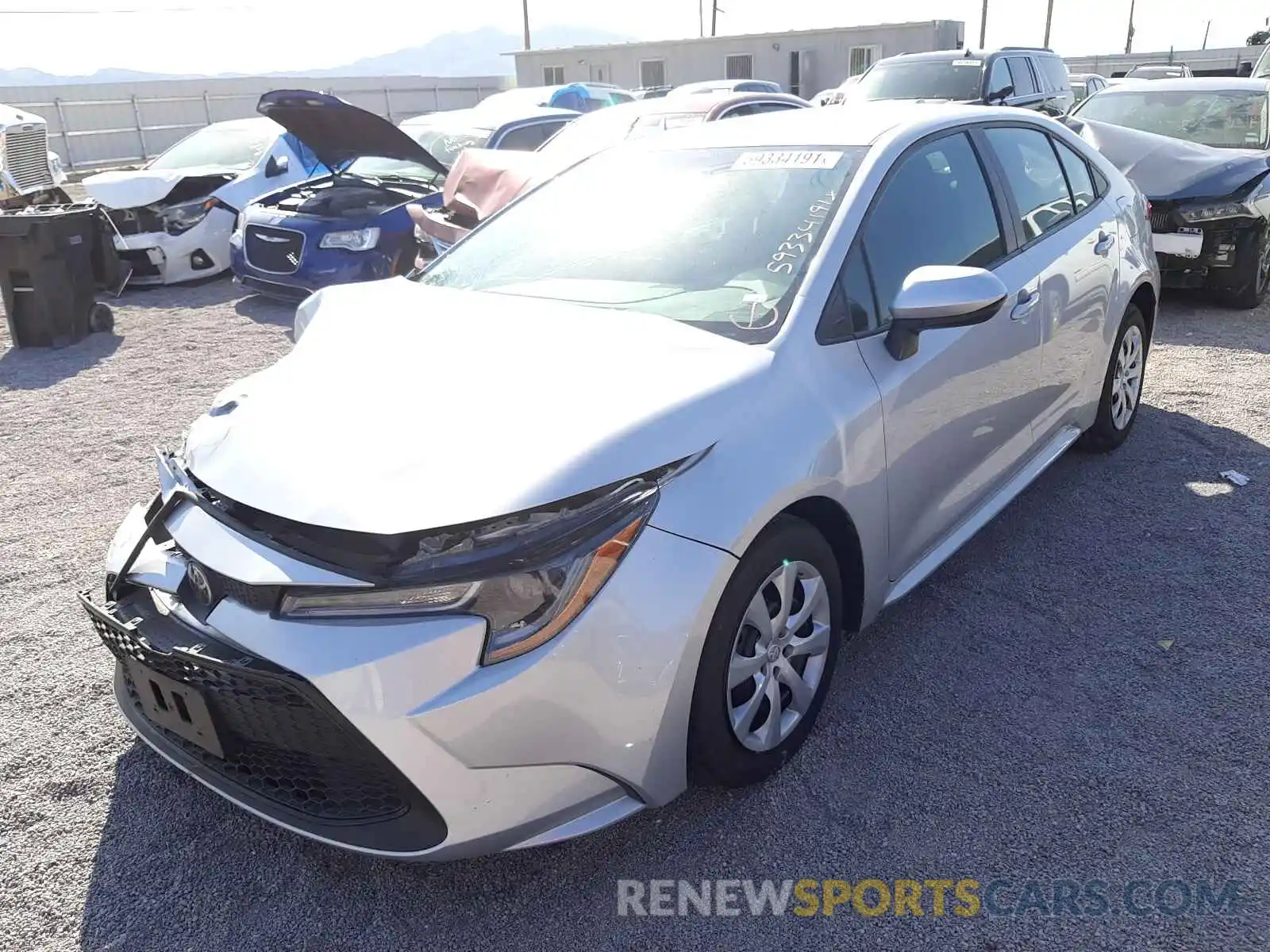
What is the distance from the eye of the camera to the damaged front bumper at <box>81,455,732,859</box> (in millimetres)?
1929

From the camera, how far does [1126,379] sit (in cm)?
463

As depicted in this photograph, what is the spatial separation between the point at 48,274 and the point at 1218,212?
8.56 meters

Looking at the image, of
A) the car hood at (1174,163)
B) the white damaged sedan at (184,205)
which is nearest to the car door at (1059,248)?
the car hood at (1174,163)

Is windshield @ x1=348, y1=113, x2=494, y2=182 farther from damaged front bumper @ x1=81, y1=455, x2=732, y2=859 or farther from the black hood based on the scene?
damaged front bumper @ x1=81, y1=455, x2=732, y2=859

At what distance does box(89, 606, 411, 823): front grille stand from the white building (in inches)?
1197

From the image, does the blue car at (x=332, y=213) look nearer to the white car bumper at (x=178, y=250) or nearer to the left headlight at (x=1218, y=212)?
the white car bumper at (x=178, y=250)

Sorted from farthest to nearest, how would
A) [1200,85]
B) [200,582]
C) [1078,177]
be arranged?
[1200,85]
[1078,177]
[200,582]

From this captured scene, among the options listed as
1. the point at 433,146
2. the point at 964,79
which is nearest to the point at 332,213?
the point at 433,146

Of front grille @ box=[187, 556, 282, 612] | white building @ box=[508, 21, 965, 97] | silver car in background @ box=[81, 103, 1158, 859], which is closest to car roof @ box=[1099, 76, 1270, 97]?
silver car in background @ box=[81, 103, 1158, 859]

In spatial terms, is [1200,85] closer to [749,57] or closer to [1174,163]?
[1174,163]

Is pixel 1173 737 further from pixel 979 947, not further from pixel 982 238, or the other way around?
pixel 982 238

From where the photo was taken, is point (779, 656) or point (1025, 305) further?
point (1025, 305)

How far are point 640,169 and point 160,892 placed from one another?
257cm

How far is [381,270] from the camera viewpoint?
8055 mm
